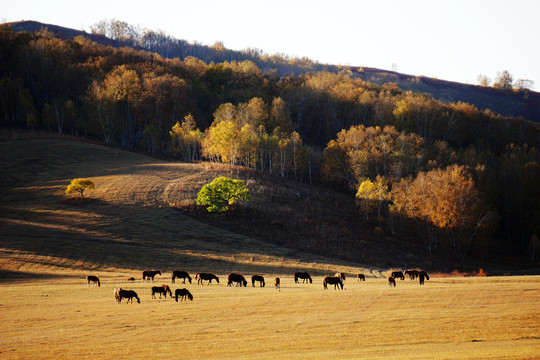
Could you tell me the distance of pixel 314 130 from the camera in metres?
149

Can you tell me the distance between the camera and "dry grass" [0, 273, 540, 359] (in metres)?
16.1

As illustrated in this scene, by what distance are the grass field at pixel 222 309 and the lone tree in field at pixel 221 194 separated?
13889mm

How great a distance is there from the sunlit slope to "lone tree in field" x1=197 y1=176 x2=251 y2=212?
5.33m

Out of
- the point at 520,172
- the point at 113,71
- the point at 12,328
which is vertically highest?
the point at 113,71

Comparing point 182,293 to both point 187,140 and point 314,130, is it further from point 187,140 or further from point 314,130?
point 314,130

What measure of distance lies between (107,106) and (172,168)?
42604 millimetres

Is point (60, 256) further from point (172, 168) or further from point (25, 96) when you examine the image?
point (25, 96)

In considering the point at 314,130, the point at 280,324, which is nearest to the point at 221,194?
the point at 280,324

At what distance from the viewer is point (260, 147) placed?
10444 cm

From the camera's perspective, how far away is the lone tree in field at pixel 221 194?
7450 centimetres

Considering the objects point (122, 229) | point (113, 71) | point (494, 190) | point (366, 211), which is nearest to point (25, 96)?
point (113, 71)

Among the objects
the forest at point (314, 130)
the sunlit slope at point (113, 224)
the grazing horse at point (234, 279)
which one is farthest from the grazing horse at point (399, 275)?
the forest at point (314, 130)

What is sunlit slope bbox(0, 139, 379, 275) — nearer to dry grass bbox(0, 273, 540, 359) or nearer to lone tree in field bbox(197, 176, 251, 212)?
lone tree in field bbox(197, 176, 251, 212)

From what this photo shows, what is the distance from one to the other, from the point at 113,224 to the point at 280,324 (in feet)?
161
